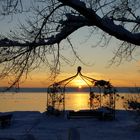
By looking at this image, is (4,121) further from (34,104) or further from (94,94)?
(34,104)

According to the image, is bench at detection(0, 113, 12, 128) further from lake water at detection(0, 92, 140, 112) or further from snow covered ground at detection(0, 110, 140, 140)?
lake water at detection(0, 92, 140, 112)

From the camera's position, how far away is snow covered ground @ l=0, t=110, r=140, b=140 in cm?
1731

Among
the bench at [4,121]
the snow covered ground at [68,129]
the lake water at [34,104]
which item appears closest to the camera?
the snow covered ground at [68,129]

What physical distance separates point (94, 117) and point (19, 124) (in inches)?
137

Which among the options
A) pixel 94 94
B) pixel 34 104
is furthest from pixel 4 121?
pixel 34 104

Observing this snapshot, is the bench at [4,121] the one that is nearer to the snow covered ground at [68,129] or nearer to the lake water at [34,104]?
the snow covered ground at [68,129]

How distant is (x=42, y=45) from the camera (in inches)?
411

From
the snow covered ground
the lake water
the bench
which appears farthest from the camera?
the lake water

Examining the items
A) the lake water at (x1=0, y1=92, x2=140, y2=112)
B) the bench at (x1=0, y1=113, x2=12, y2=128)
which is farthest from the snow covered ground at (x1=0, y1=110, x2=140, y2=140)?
the lake water at (x1=0, y1=92, x2=140, y2=112)

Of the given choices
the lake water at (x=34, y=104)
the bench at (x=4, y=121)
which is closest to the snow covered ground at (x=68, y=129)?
the bench at (x=4, y=121)

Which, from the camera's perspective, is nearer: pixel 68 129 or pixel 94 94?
pixel 68 129

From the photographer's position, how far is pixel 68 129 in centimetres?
1549

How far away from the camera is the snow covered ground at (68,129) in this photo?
17.3 m

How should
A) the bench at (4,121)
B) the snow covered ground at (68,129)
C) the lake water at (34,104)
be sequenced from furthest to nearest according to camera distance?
the lake water at (34,104) < the bench at (4,121) < the snow covered ground at (68,129)
